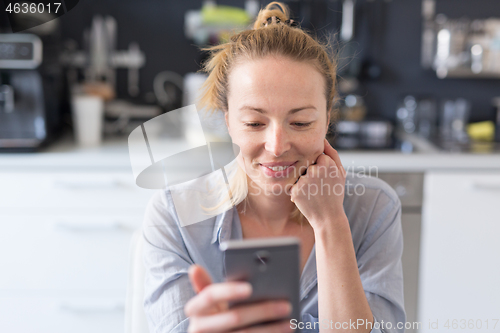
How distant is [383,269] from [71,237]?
899mm

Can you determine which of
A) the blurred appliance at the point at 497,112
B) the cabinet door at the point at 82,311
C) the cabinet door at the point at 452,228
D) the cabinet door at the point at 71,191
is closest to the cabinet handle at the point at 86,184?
the cabinet door at the point at 71,191

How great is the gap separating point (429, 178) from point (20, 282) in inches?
45.0

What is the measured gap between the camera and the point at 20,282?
3.76ft

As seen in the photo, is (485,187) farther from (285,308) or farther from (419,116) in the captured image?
(285,308)

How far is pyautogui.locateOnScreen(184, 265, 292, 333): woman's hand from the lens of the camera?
26 centimetres

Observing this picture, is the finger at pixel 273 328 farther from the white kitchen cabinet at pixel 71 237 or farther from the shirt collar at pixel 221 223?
the white kitchen cabinet at pixel 71 237

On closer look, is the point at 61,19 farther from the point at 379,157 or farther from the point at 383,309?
the point at 383,309

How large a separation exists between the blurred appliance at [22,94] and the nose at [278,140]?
3.14 feet

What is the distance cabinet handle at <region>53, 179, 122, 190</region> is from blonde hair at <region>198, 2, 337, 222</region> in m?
0.66

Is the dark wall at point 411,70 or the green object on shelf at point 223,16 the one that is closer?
the green object on shelf at point 223,16

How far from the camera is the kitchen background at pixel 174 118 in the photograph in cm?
116

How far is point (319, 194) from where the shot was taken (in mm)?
433

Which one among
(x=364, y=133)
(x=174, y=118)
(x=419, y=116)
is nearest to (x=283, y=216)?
(x=174, y=118)

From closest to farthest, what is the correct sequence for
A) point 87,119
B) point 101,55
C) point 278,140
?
point 278,140 → point 87,119 → point 101,55
